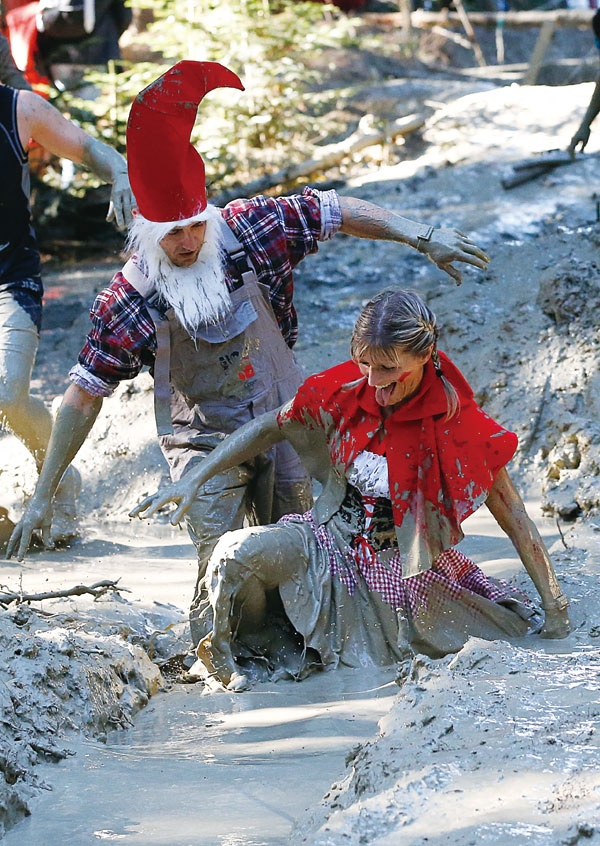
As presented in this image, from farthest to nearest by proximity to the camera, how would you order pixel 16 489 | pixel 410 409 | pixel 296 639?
pixel 16 489 < pixel 296 639 < pixel 410 409

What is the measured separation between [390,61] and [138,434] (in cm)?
1153

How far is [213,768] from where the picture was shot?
265cm

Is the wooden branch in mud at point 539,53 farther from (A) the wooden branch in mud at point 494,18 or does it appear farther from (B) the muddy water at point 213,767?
(B) the muddy water at point 213,767

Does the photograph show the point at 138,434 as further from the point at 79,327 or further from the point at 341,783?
the point at 341,783

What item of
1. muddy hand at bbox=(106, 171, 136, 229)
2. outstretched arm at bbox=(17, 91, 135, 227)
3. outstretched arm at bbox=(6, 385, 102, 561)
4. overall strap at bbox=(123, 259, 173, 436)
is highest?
outstretched arm at bbox=(17, 91, 135, 227)

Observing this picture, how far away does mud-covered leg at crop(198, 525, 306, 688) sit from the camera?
3430 millimetres

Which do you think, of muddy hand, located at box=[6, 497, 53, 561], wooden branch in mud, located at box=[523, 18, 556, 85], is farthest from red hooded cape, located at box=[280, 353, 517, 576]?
wooden branch in mud, located at box=[523, 18, 556, 85]

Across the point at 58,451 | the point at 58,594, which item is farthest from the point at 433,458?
the point at 58,594

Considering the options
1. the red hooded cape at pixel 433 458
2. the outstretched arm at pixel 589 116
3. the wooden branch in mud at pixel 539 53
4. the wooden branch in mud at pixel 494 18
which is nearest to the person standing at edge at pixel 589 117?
the outstretched arm at pixel 589 116

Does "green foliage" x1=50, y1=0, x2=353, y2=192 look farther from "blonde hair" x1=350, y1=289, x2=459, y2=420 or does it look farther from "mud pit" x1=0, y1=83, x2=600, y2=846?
"blonde hair" x1=350, y1=289, x2=459, y2=420

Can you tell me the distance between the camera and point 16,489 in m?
5.77

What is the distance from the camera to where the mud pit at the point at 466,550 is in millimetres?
2123

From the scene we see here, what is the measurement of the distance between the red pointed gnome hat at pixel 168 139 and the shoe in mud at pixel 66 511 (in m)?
1.76

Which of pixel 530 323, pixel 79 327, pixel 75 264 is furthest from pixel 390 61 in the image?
pixel 530 323
